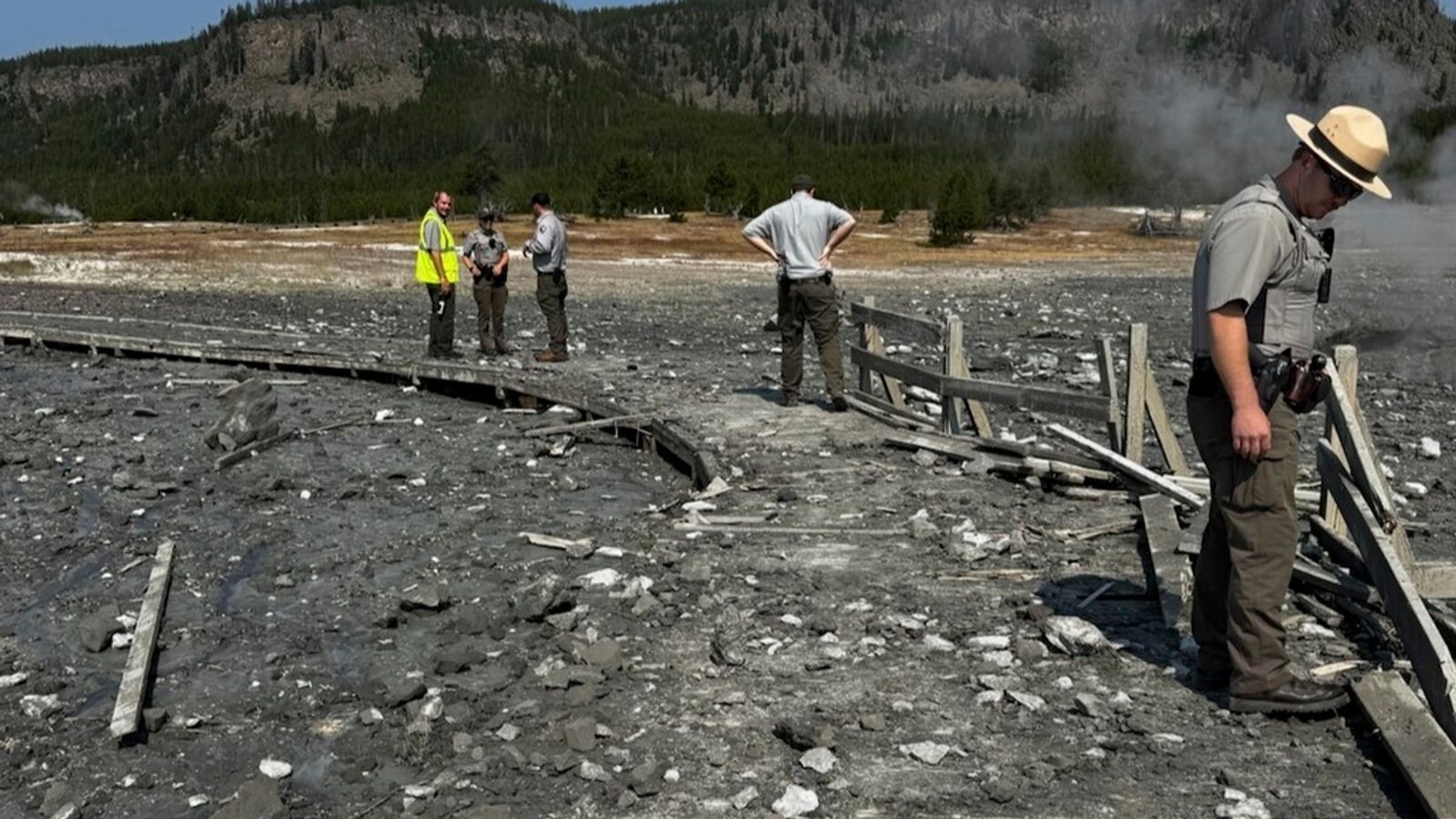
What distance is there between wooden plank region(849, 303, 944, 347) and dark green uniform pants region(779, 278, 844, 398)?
0.59 m

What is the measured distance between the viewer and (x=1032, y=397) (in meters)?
9.88

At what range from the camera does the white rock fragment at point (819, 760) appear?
4.70 metres

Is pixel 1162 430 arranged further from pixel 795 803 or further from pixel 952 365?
pixel 795 803

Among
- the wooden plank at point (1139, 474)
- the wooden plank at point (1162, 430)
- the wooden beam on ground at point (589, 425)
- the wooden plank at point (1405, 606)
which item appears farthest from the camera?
the wooden beam on ground at point (589, 425)

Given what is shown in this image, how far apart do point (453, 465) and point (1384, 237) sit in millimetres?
14958

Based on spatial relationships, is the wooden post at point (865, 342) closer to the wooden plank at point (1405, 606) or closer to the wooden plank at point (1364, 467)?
the wooden plank at point (1405, 606)

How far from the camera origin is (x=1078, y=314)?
26172mm

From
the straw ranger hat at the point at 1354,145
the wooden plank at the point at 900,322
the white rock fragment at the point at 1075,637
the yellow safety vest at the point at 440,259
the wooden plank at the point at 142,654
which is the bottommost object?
the wooden plank at the point at 142,654

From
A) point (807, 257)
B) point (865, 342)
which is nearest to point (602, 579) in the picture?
point (807, 257)

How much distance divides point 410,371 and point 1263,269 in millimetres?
12850

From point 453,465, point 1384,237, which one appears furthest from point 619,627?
point 1384,237

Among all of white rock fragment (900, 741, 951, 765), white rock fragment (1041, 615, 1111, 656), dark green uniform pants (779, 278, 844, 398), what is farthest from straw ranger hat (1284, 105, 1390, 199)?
dark green uniform pants (779, 278, 844, 398)

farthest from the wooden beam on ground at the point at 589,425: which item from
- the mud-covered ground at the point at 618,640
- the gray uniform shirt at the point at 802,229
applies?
the gray uniform shirt at the point at 802,229

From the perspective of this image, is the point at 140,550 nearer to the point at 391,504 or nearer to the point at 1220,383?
the point at 391,504
